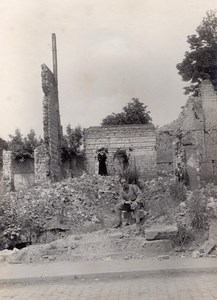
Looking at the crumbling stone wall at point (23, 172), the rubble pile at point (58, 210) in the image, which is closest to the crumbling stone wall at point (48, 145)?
Result: the rubble pile at point (58, 210)

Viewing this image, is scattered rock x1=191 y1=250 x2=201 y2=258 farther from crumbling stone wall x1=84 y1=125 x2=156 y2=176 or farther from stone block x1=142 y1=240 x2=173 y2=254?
crumbling stone wall x1=84 y1=125 x2=156 y2=176

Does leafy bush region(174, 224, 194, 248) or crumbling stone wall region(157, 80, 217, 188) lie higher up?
crumbling stone wall region(157, 80, 217, 188)

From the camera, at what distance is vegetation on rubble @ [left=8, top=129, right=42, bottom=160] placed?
39.1m

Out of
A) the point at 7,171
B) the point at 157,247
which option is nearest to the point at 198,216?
the point at 157,247

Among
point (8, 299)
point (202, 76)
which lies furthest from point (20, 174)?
point (8, 299)

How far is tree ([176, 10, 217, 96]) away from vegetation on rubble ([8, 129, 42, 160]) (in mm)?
14939

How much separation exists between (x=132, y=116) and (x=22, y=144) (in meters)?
13.3

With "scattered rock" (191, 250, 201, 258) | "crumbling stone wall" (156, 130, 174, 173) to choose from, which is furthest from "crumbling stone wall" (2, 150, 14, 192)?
"scattered rock" (191, 250, 201, 258)

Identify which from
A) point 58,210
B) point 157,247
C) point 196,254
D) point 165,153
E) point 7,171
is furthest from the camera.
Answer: point 165,153

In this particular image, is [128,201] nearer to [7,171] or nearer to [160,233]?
[160,233]

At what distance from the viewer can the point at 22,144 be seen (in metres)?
40.2

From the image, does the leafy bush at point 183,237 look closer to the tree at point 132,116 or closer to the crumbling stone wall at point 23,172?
the crumbling stone wall at point 23,172

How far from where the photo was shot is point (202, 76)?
116ft

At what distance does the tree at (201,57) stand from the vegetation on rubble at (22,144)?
14.9 metres
